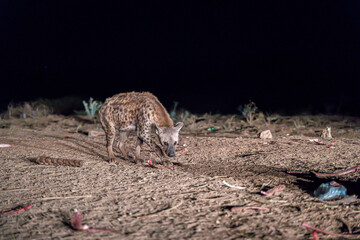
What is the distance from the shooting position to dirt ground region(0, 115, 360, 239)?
2768 mm

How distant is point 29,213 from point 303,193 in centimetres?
236

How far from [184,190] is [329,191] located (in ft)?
4.22

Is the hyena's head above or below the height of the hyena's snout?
above

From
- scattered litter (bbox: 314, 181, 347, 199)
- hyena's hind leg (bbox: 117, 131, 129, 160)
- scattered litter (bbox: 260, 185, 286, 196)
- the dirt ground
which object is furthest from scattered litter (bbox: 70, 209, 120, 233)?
hyena's hind leg (bbox: 117, 131, 129, 160)

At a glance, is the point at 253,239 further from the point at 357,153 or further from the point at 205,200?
the point at 357,153

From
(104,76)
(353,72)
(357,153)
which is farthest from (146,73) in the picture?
(357,153)

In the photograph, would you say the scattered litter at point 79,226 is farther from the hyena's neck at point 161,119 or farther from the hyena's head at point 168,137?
the hyena's neck at point 161,119

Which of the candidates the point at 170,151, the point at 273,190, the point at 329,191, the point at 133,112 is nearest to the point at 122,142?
the point at 133,112

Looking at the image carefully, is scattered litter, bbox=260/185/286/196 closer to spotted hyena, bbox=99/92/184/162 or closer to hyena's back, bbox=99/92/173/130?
spotted hyena, bbox=99/92/184/162

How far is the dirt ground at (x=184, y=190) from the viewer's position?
9.08 feet

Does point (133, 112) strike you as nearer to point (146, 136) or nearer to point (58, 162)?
point (146, 136)

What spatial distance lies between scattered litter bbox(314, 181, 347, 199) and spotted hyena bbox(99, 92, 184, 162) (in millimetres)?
1914

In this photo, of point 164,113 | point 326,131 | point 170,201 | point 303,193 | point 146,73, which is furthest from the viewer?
point 146,73

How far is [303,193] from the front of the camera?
3566 millimetres
